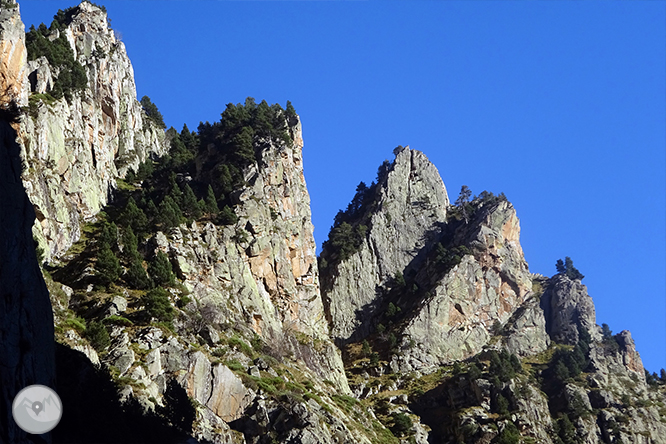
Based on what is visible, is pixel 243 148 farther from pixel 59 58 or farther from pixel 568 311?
pixel 568 311

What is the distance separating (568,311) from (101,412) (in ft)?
340

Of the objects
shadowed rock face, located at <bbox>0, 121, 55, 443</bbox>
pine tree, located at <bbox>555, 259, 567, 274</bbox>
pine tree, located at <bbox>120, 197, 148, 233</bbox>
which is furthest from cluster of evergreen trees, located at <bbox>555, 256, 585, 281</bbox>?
shadowed rock face, located at <bbox>0, 121, 55, 443</bbox>

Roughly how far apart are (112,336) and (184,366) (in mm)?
6935

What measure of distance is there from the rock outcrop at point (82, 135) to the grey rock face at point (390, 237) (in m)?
42.1

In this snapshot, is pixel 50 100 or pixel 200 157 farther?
pixel 200 157

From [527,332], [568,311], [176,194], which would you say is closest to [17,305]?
[176,194]

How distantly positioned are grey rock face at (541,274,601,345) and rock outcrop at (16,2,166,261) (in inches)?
3124

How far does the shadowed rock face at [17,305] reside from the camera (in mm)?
32500

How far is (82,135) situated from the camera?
314 ft

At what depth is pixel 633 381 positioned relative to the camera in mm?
117375

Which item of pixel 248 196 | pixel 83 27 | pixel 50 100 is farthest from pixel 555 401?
pixel 83 27

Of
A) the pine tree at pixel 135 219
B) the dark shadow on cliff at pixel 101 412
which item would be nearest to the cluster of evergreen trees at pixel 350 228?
the pine tree at pixel 135 219

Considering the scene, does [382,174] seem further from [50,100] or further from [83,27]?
[50,100]

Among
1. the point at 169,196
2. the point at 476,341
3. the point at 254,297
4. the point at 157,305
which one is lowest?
the point at 157,305
